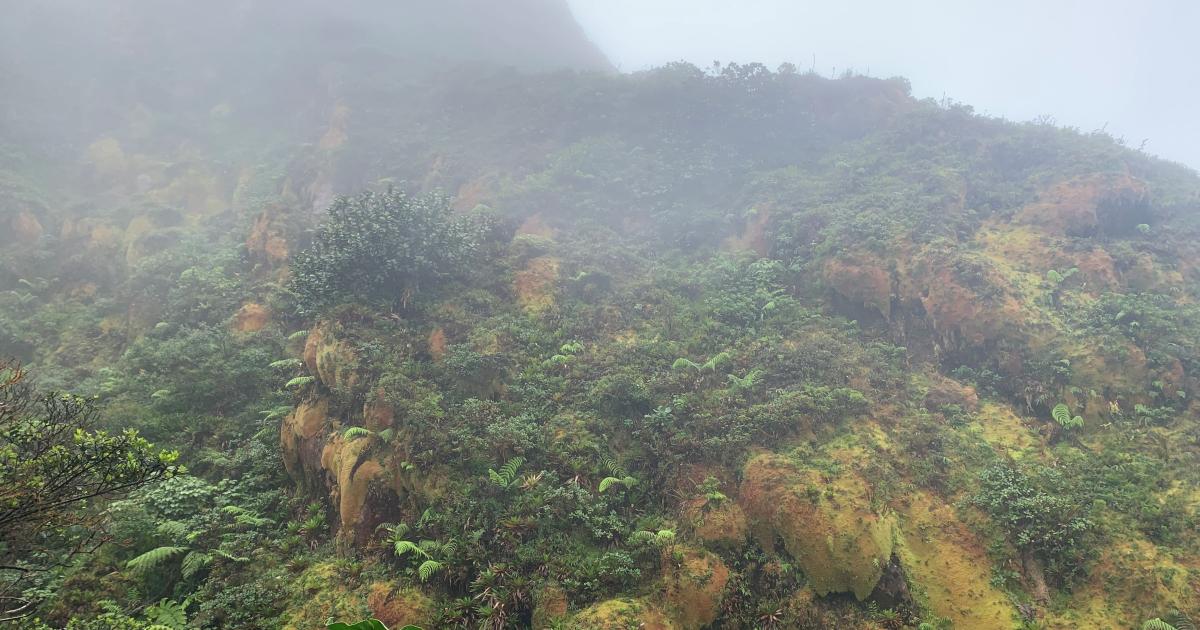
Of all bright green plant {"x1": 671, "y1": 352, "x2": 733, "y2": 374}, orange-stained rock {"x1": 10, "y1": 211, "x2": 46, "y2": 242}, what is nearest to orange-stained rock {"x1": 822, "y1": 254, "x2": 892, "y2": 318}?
bright green plant {"x1": 671, "y1": 352, "x2": 733, "y2": 374}

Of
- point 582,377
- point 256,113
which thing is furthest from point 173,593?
point 256,113

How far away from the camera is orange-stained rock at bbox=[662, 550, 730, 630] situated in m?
7.92

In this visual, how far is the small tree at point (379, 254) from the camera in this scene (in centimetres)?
1467

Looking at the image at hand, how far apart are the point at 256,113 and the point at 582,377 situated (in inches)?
1698

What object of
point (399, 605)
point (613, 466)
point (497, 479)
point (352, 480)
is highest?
point (497, 479)

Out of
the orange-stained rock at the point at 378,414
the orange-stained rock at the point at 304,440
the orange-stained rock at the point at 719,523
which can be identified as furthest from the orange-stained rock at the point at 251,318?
the orange-stained rock at the point at 719,523

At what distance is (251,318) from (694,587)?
18141 mm

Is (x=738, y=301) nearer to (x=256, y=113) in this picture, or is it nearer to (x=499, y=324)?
(x=499, y=324)

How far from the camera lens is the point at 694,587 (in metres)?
8.18

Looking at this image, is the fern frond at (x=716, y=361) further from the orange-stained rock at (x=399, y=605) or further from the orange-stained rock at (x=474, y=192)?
the orange-stained rock at (x=474, y=192)

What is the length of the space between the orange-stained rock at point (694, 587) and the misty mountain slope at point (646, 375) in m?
0.06

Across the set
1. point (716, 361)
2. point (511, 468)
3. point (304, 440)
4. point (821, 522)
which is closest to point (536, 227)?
point (716, 361)

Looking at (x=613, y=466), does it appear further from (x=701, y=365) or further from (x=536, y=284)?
(x=536, y=284)

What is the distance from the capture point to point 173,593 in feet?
24.2
